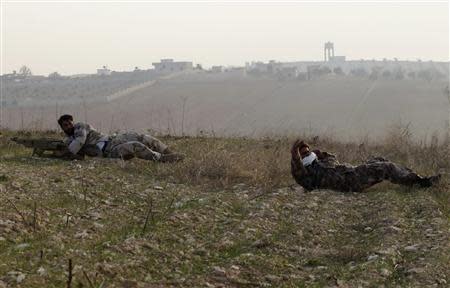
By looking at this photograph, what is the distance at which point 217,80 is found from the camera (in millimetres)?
55906

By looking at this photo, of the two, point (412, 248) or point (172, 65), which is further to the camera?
point (172, 65)

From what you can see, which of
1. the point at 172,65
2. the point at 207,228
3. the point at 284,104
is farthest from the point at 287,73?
the point at 207,228

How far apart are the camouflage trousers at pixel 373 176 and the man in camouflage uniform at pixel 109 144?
9.77ft

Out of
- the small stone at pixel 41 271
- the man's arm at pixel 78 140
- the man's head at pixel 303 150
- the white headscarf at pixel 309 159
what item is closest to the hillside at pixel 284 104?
the man's arm at pixel 78 140

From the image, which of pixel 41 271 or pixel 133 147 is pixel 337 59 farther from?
pixel 41 271

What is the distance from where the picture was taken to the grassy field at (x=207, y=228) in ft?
13.3

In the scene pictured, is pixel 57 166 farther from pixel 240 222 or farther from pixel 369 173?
pixel 369 173

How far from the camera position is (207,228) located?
5453mm

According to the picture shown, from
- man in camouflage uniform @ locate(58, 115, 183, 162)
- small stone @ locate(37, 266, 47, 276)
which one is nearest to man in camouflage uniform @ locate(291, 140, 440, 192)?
man in camouflage uniform @ locate(58, 115, 183, 162)

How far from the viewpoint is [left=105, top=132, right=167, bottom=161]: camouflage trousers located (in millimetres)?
9219

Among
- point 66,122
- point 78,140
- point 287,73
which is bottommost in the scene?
point 78,140

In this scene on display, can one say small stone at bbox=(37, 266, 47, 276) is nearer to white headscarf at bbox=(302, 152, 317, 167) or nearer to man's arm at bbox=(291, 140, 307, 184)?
man's arm at bbox=(291, 140, 307, 184)

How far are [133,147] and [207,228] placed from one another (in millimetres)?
4101

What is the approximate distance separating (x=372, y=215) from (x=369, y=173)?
1.37 meters
